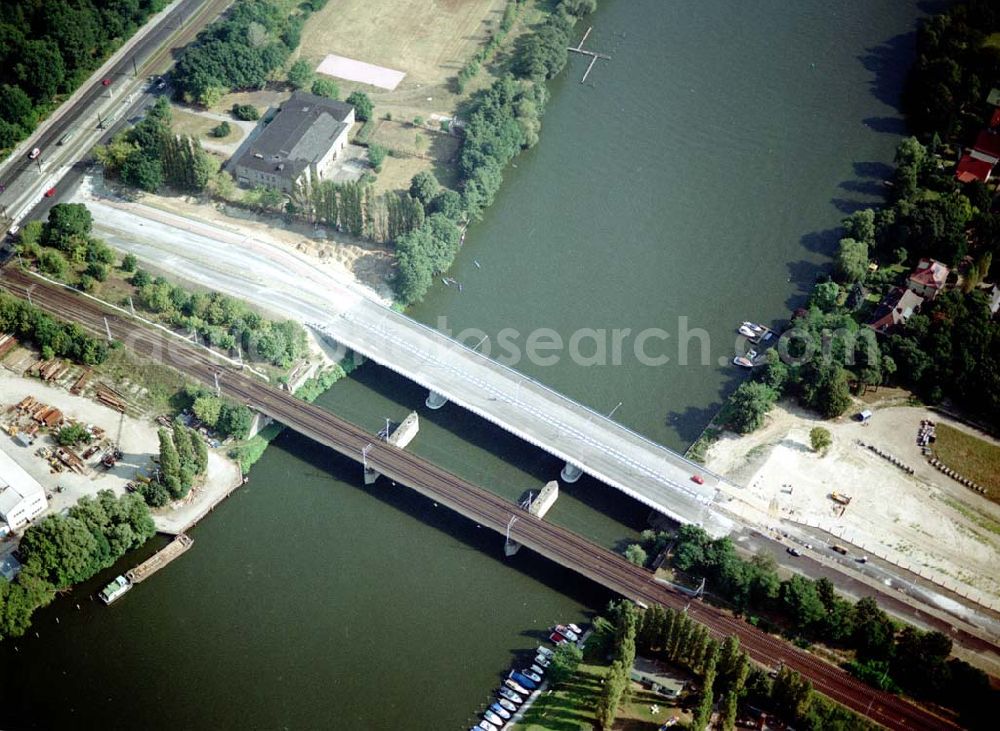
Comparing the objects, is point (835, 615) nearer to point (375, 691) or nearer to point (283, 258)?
point (375, 691)

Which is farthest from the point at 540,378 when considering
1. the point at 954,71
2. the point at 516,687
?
the point at 954,71

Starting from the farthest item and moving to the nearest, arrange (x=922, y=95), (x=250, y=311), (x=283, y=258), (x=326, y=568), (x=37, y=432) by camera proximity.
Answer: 1. (x=922, y=95)
2. (x=283, y=258)
3. (x=250, y=311)
4. (x=37, y=432)
5. (x=326, y=568)

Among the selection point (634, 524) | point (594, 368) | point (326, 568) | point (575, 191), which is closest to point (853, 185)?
point (575, 191)

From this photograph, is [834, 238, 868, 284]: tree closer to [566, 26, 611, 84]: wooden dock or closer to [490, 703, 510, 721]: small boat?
[566, 26, 611, 84]: wooden dock

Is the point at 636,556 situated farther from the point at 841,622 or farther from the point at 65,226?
the point at 65,226

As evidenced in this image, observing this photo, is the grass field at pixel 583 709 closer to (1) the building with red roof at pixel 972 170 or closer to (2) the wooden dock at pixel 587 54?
(1) the building with red roof at pixel 972 170

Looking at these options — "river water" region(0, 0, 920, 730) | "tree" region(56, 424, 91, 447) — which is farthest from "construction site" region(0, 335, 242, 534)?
"river water" region(0, 0, 920, 730)
